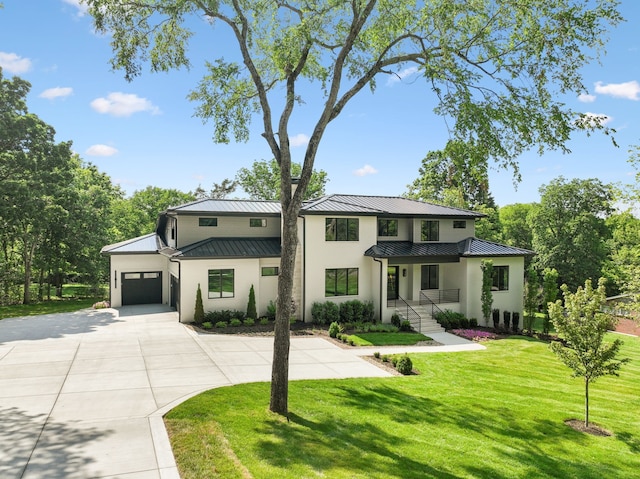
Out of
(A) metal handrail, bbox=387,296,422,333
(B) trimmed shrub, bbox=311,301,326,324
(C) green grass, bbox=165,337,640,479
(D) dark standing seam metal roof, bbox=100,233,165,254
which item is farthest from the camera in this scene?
(D) dark standing seam metal roof, bbox=100,233,165,254

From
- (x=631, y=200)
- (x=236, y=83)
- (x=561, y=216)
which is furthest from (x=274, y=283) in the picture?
(x=561, y=216)

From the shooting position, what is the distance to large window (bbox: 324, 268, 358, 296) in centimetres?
2200

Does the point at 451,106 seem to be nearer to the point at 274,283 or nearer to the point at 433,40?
the point at 433,40

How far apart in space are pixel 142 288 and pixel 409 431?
20.3 m

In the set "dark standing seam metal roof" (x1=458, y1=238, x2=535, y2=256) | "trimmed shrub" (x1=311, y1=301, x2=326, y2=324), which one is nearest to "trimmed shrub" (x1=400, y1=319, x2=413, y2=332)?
"trimmed shrub" (x1=311, y1=301, x2=326, y2=324)

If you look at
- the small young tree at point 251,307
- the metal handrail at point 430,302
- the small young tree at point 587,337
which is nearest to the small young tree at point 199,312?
the small young tree at point 251,307

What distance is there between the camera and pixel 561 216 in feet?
127

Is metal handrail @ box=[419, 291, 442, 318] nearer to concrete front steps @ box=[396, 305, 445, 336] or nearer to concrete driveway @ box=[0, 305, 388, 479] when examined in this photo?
concrete front steps @ box=[396, 305, 445, 336]

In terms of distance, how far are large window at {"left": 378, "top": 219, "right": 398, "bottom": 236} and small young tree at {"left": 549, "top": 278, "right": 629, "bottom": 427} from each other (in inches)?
529

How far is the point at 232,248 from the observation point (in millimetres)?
21562

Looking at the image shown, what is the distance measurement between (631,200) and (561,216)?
58.9 feet

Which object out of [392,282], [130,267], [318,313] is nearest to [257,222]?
[318,313]

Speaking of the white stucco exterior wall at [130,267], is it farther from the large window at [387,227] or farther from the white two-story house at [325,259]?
the large window at [387,227]

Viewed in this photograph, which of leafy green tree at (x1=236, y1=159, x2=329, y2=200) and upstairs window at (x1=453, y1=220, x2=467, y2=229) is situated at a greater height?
leafy green tree at (x1=236, y1=159, x2=329, y2=200)
